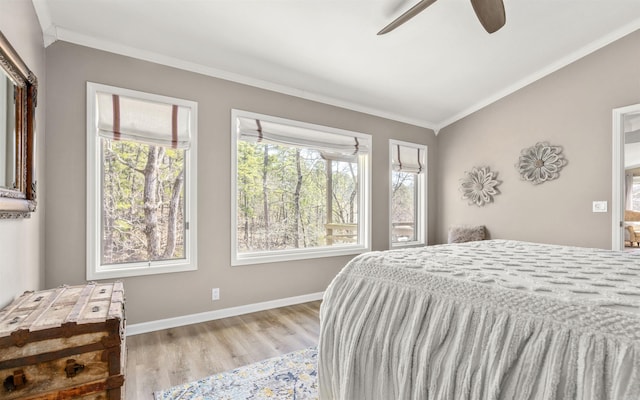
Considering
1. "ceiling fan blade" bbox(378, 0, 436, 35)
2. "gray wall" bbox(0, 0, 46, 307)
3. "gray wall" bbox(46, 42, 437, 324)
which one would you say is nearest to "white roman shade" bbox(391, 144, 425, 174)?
"gray wall" bbox(46, 42, 437, 324)

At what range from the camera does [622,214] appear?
10.2 ft

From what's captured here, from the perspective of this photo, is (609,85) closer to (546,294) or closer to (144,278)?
(546,294)

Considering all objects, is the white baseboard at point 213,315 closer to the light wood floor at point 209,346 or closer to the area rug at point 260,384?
the light wood floor at point 209,346

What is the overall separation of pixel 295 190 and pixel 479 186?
2.57m

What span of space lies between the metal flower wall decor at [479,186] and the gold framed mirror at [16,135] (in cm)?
461

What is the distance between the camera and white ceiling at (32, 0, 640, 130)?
2338 millimetres

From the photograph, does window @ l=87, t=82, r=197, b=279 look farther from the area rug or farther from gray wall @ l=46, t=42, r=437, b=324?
the area rug

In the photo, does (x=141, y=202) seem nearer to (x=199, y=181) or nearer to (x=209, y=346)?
(x=199, y=181)

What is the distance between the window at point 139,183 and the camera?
2.56 m

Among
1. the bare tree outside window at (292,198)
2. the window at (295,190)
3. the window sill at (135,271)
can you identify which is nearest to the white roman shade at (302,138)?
the window at (295,190)

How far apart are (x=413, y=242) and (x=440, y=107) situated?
6.49 feet

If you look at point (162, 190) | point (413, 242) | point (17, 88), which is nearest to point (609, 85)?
point (413, 242)

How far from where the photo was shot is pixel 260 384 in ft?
6.35

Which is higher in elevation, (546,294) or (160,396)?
(546,294)
